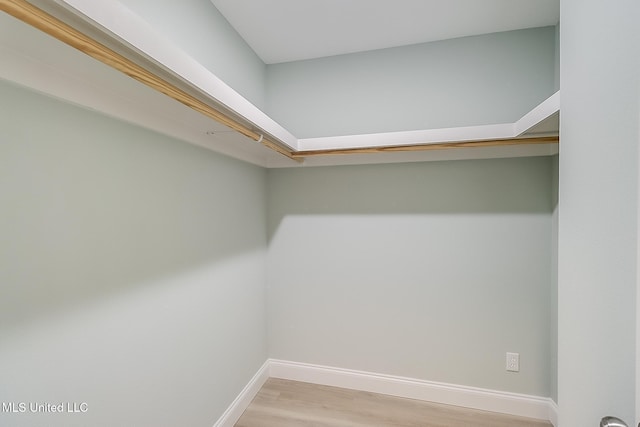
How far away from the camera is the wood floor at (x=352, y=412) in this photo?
1829mm

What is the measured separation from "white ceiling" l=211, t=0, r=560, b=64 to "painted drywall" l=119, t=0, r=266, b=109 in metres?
0.09

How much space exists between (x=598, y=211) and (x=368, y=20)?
5.62 feet

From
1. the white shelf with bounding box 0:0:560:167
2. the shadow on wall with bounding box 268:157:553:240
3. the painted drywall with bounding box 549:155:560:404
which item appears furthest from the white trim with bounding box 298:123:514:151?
the painted drywall with bounding box 549:155:560:404

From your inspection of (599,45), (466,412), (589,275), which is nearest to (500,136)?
(599,45)

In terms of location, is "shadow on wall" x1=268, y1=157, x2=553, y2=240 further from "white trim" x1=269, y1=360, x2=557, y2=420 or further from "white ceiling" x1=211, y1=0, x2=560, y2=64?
"white trim" x1=269, y1=360, x2=557, y2=420

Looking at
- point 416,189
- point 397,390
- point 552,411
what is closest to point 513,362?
point 552,411

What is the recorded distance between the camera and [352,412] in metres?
1.93

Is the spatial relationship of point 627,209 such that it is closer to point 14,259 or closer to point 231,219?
point 14,259

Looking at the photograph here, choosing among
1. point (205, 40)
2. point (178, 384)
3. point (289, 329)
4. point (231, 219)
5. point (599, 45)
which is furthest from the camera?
point (289, 329)

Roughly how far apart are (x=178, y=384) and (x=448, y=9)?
255 centimetres

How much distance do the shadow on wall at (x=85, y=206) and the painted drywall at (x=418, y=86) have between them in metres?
1.06

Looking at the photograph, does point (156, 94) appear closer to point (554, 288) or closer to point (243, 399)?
point (243, 399)

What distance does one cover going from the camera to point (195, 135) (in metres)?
1.40

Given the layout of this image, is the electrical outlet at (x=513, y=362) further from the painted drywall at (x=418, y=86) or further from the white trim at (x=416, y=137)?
the painted drywall at (x=418, y=86)
